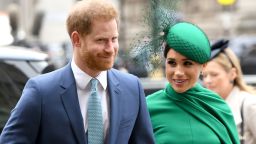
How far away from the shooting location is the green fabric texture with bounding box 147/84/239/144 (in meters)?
4.87

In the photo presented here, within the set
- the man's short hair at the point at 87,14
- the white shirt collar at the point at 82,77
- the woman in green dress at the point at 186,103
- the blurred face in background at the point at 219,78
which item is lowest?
the blurred face in background at the point at 219,78

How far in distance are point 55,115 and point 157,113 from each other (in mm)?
1071

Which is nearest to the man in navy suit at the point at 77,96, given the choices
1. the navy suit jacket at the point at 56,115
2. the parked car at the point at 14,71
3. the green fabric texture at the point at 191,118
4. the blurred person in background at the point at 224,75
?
the navy suit jacket at the point at 56,115

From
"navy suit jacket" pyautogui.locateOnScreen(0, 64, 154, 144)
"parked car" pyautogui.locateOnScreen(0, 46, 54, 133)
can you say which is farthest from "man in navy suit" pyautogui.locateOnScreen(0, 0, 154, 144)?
"parked car" pyautogui.locateOnScreen(0, 46, 54, 133)

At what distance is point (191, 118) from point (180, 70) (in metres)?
0.29

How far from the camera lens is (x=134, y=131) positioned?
4.30 metres

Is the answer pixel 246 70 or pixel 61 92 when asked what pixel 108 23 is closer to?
pixel 61 92

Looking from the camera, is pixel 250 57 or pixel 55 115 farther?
pixel 250 57

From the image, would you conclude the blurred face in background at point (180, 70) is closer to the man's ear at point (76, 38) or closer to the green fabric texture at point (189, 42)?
the green fabric texture at point (189, 42)

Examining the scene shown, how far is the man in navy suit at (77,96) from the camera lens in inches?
160

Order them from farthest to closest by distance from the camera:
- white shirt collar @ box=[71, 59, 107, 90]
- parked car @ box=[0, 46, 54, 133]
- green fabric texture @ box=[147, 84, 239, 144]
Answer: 1. parked car @ box=[0, 46, 54, 133]
2. green fabric texture @ box=[147, 84, 239, 144]
3. white shirt collar @ box=[71, 59, 107, 90]

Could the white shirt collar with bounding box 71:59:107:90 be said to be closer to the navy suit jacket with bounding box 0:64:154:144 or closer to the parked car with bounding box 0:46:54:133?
the navy suit jacket with bounding box 0:64:154:144

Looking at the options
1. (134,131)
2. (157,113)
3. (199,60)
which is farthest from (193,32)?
(134,131)

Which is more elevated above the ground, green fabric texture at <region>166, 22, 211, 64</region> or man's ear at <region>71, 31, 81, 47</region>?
man's ear at <region>71, 31, 81, 47</region>
